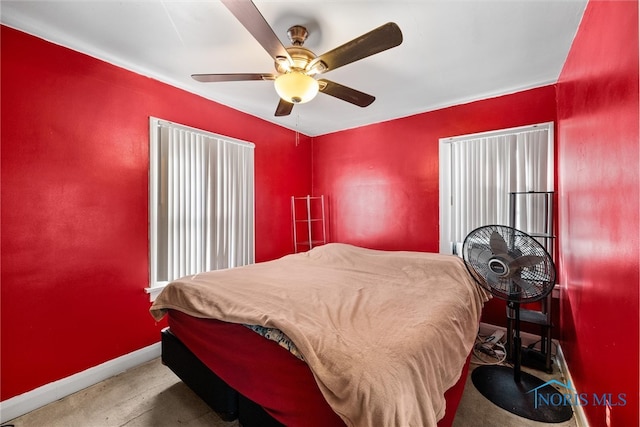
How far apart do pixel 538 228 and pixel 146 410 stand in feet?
11.1

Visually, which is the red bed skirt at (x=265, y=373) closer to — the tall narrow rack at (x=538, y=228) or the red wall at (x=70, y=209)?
the red wall at (x=70, y=209)

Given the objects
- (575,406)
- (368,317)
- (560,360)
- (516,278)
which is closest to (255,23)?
(368,317)

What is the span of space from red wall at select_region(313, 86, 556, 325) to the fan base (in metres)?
0.68

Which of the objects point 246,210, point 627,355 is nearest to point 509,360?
point 627,355

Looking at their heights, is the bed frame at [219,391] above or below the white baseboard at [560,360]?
above

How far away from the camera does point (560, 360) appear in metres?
2.06

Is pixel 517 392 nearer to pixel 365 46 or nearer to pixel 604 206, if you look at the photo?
pixel 604 206

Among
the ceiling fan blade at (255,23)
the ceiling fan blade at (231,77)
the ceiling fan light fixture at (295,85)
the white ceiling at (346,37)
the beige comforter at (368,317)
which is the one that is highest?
the white ceiling at (346,37)

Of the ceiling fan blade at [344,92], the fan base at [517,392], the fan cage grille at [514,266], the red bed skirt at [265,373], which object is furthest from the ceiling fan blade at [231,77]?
the fan base at [517,392]

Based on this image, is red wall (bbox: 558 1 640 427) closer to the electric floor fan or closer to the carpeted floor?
the electric floor fan

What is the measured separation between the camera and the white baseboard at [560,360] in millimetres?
1487

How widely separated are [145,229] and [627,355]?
2970 millimetres

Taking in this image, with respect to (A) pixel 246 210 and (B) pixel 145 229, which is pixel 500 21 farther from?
(B) pixel 145 229

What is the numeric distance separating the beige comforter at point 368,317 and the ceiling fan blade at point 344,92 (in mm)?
1375
